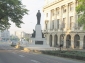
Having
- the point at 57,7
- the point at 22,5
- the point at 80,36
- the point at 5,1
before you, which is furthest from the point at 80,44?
the point at 5,1

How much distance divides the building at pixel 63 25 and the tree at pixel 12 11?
22.7 meters

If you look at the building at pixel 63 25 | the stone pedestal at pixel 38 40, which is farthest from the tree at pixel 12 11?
the building at pixel 63 25

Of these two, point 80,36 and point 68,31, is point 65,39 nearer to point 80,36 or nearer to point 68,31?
point 68,31

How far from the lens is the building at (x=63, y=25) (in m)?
74.5

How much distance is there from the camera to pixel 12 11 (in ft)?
156

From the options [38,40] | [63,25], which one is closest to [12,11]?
[38,40]

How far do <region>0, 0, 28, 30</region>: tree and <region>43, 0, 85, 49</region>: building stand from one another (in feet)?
74.6

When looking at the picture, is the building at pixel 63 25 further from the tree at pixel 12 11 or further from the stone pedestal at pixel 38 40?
the tree at pixel 12 11

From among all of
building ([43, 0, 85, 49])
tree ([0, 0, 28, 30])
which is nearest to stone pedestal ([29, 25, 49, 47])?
tree ([0, 0, 28, 30])

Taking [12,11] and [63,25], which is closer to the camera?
[12,11]

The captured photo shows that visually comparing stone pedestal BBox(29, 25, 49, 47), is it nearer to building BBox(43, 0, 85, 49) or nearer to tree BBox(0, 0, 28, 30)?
tree BBox(0, 0, 28, 30)

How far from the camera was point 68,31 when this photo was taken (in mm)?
78125

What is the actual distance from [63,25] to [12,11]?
38.6m

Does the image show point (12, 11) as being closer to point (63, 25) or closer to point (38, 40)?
point (38, 40)
